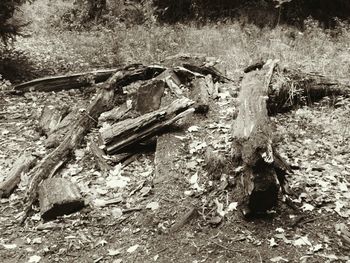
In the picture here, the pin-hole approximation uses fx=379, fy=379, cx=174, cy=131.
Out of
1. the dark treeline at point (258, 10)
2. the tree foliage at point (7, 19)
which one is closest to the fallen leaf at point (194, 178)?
the tree foliage at point (7, 19)

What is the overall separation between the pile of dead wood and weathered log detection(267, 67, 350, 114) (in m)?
0.02

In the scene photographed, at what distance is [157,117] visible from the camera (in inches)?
227

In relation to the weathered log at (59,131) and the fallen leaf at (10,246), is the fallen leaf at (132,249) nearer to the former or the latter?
the fallen leaf at (10,246)

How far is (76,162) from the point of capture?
584 centimetres

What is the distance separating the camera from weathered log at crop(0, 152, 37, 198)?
5.25 metres

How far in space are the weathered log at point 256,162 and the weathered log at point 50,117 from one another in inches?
130

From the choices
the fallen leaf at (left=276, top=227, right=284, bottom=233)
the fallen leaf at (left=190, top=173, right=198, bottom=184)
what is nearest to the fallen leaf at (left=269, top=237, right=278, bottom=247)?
A: the fallen leaf at (left=276, top=227, right=284, bottom=233)

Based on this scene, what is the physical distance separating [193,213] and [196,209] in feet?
0.24

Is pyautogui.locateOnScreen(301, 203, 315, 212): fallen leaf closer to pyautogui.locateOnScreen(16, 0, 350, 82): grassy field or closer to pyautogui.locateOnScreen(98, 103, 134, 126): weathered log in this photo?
pyautogui.locateOnScreen(98, 103, 134, 126): weathered log

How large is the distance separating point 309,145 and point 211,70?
2.98 meters

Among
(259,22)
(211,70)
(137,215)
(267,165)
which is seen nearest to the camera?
(267,165)

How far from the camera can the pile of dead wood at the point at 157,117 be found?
441 cm

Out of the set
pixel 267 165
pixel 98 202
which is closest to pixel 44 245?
pixel 98 202

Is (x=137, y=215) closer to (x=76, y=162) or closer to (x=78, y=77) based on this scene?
(x=76, y=162)
